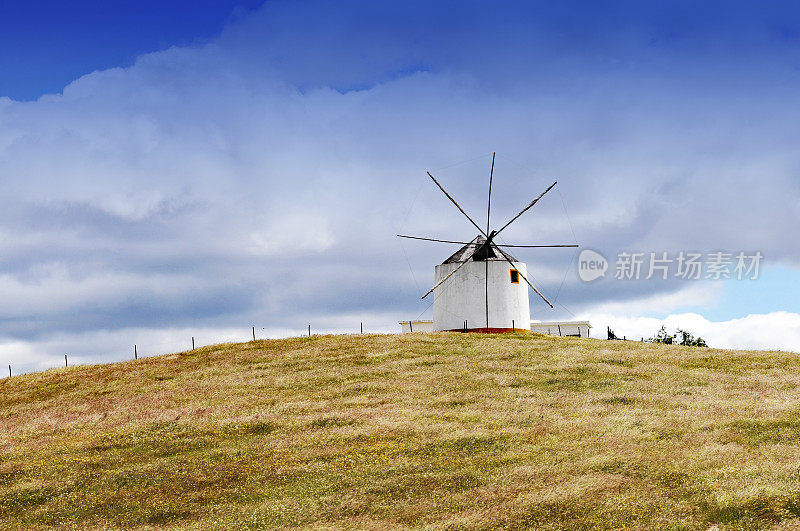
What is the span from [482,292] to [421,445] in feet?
133

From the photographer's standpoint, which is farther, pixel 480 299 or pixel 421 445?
pixel 480 299

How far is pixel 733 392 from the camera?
3619 centimetres

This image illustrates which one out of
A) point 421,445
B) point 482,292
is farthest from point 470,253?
point 421,445

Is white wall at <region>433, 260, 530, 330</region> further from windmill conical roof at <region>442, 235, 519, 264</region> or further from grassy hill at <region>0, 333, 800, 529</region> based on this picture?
grassy hill at <region>0, 333, 800, 529</region>

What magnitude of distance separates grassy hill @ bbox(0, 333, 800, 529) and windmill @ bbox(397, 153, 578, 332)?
1875 cm

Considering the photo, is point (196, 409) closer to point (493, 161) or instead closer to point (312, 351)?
point (312, 351)

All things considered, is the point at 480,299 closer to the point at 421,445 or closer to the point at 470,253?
the point at 470,253

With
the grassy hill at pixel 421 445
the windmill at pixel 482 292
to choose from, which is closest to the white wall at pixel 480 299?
the windmill at pixel 482 292

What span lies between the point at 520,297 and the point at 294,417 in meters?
39.5

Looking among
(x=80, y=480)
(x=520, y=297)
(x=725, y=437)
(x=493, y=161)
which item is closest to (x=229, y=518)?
(x=80, y=480)

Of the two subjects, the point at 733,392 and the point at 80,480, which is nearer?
the point at 80,480

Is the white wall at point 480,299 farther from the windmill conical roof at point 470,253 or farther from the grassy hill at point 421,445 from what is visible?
the grassy hill at point 421,445

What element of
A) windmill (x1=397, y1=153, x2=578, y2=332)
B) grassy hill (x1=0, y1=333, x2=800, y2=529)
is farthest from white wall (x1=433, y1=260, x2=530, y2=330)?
grassy hill (x1=0, y1=333, x2=800, y2=529)

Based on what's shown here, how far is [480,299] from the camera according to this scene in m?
66.9
